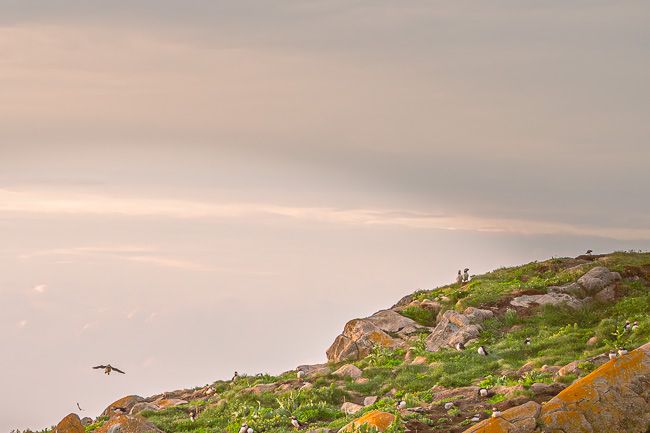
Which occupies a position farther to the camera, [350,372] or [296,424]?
[350,372]

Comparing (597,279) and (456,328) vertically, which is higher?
(597,279)

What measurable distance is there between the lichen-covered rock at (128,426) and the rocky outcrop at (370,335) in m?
16.2

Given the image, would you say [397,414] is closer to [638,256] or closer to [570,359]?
[570,359]

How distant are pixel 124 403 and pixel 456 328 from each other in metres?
19.5

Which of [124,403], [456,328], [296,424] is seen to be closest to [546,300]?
[456,328]

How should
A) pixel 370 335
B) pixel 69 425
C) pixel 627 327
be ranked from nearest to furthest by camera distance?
1. pixel 69 425
2. pixel 627 327
3. pixel 370 335

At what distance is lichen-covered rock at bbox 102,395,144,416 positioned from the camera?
42219mm

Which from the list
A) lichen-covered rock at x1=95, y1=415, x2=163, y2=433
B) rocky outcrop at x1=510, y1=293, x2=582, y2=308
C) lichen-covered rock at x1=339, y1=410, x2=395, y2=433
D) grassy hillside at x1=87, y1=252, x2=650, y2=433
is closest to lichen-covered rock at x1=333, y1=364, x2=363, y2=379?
grassy hillside at x1=87, y1=252, x2=650, y2=433

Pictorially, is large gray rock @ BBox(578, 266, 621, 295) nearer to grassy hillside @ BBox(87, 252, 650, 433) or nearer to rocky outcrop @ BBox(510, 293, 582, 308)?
grassy hillside @ BBox(87, 252, 650, 433)

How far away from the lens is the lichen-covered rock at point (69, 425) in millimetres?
28862

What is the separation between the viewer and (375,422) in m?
23.1

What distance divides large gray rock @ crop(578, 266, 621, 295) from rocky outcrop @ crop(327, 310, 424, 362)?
35.1 ft

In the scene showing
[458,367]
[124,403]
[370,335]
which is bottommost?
[124,403]

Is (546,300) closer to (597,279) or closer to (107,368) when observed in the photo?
(597,279)
